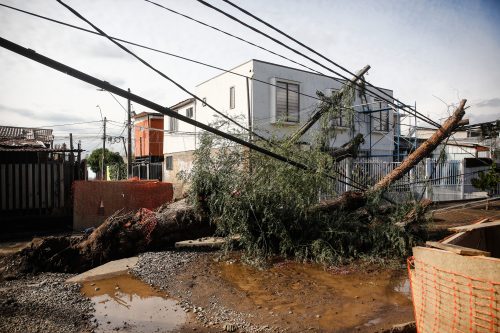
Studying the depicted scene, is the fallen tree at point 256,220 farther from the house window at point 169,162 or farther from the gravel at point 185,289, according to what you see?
the house window at point 169,162

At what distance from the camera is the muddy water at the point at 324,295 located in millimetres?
4141

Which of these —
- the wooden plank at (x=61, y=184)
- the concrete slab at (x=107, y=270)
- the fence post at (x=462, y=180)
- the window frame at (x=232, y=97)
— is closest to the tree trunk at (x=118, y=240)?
the concrete slab at (x=107, y=270)

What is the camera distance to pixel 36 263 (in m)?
6.08

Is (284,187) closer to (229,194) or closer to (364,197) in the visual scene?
(229,194)

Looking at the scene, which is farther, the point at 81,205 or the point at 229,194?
the point at 81,205

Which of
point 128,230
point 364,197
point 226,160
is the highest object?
point 226,160

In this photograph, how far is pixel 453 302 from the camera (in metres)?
2.46

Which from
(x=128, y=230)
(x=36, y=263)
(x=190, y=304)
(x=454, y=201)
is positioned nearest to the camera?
(x=190, y=304)

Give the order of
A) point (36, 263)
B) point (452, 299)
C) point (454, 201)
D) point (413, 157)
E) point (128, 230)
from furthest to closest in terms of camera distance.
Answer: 1. point (454, 201)
2. point (413, 157)
3. point (128, 230)
4. point (36, 263)
5. point (452, 299)

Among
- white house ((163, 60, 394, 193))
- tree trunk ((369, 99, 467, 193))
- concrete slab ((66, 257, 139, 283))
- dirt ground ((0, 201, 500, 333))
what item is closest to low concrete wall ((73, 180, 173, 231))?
concrete slab ((66, 257, 139, 283))

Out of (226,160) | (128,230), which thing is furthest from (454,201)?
(128,230)

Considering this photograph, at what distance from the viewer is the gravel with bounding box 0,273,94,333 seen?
3875 millimetres

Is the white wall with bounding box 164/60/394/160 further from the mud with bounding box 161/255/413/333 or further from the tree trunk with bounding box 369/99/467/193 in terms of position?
the mud with bounding box 161/255/413/333

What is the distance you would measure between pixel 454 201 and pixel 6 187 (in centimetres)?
1925
